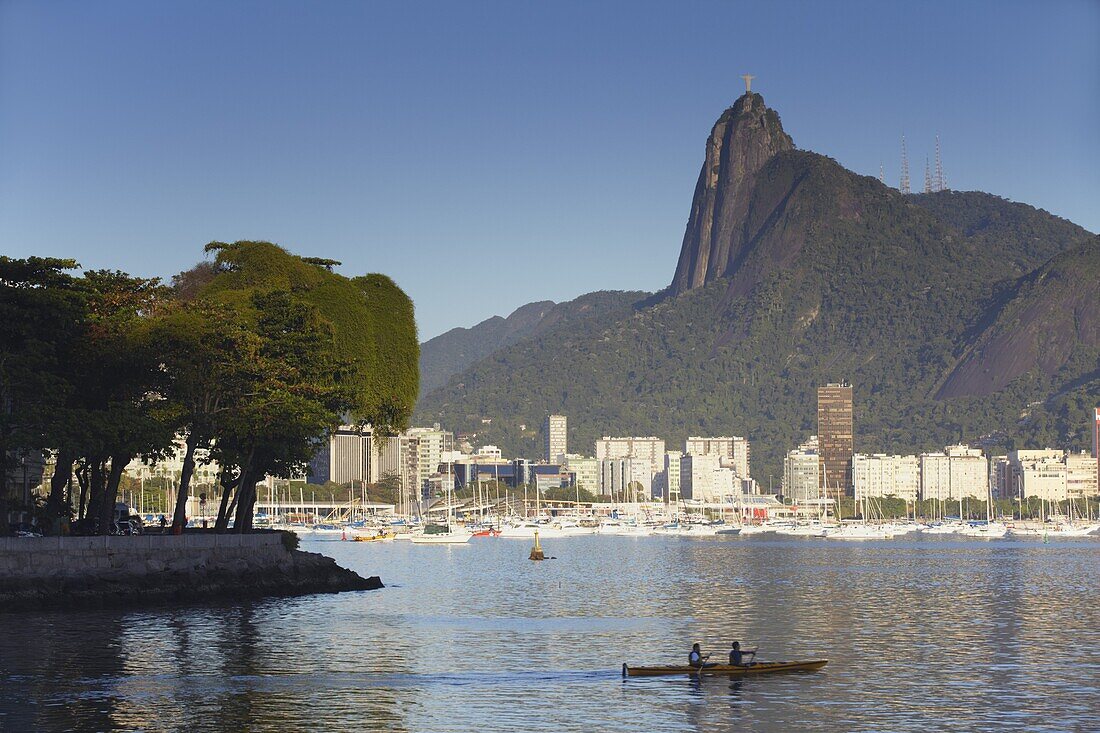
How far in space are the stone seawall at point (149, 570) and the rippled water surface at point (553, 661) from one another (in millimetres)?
2444

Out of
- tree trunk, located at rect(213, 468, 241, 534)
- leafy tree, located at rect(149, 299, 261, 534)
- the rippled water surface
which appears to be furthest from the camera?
tree trunk, located at rect(213, 468, 241, 534)

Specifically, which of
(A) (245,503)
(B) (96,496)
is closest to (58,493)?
(B) (96,496)

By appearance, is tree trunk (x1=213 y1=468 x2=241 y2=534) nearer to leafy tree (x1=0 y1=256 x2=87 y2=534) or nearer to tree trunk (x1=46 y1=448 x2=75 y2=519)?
tree trunk (x1=46 y1=448 x2=75 y2=519)

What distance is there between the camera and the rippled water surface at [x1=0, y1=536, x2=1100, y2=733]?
41.9 metres

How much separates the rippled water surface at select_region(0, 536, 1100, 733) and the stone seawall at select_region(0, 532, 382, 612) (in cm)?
244

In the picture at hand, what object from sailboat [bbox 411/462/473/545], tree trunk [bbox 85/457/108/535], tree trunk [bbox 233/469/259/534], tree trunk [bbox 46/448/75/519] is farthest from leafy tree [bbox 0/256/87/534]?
sailboat [bbox 411/462/473/545]

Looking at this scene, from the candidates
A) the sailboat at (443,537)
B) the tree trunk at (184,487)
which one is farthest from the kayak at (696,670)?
the sailboat at (443,537)

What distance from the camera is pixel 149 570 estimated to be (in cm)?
→ 7019

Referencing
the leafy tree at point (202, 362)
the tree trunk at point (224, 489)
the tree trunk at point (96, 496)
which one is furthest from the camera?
the tree trunk at point (224, 489)

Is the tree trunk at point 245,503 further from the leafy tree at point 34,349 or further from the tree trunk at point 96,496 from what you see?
the leafy tree at point 34,349

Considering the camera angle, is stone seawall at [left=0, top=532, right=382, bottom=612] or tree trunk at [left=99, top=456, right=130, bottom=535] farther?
tree trunk at [left=99, top=456, right=130, bottom=535]

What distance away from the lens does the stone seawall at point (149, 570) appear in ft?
211

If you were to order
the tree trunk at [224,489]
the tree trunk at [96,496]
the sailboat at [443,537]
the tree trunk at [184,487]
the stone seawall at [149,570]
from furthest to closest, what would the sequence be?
the sailboat at [443,537] < the tree trunk at [224,489] < the tree trunk at [184,487] < the tree trunk at [96,496] < the stone seawall at [149,570]

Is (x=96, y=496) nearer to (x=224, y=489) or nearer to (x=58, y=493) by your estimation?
(x=58, y=493)
